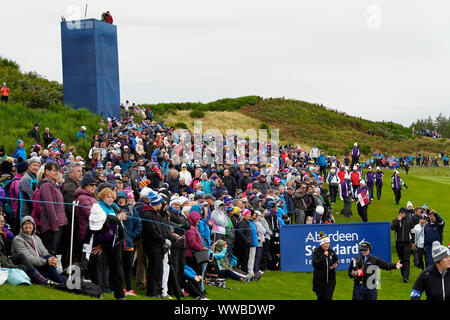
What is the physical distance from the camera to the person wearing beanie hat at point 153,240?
39.0 feet


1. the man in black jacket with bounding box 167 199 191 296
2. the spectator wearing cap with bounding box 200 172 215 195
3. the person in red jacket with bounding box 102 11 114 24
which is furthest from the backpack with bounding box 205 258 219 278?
the person in red jacket with bounding box 102 11 114 24

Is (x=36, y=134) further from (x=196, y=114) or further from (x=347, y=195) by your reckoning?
(x=196, y=114)

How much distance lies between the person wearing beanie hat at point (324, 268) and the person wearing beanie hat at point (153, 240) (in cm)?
289

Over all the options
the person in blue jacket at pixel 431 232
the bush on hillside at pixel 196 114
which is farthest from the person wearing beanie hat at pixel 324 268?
the bush on hillside at pixel 196 114

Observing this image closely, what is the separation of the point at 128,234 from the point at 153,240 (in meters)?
0.52

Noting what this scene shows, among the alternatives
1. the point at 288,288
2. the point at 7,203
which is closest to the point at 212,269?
the point at 288,288

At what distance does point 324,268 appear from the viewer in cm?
1226

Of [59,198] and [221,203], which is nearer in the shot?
[59,198]

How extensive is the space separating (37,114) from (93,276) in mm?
24401

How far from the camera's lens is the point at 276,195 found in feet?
68.5

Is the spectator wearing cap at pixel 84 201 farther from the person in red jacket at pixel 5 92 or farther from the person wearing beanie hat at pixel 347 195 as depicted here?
the person in red jacket at pixel 5 92

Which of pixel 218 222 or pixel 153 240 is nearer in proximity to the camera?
pixel 153 240
